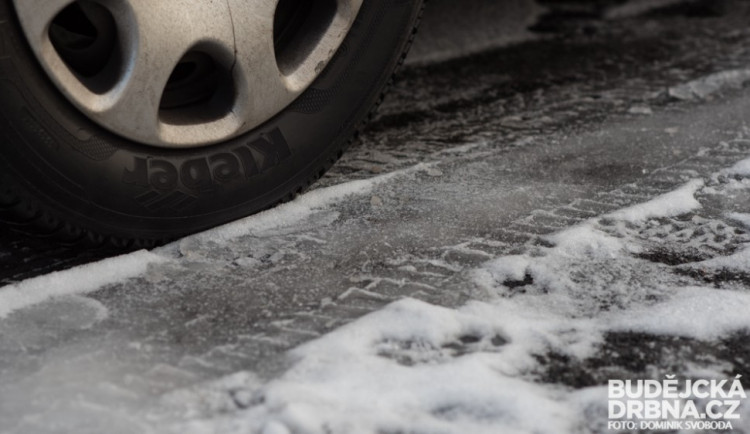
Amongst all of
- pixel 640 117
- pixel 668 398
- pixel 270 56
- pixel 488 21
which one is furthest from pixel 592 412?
pixel 488 21

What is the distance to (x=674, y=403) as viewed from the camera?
5.35 feet

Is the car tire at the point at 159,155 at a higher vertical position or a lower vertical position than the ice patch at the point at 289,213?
higher

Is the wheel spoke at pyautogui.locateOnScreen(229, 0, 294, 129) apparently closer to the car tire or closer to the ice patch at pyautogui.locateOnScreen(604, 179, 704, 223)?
the car tire

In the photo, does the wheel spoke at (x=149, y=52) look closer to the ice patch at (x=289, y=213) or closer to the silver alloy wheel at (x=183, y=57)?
the silver alloy wheel at (x=183, y=57)

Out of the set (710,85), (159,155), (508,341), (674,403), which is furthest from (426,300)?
(710,85)

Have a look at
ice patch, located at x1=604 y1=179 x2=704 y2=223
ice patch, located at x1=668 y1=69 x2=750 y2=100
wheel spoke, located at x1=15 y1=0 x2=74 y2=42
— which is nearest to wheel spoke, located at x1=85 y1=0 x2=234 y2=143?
wheel spoke, located at x1=15 y1=0 x2=74 y2=42

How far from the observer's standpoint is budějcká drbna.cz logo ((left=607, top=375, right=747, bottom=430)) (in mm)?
1585

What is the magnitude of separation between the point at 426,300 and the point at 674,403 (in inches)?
20.8

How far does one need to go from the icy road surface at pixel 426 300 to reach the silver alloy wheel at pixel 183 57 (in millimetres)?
281

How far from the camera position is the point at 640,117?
3330mm

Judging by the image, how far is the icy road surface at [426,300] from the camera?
161 cm

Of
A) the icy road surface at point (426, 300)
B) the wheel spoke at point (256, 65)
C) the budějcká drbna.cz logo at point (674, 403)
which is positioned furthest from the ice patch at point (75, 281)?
the budějcká drbna.cz logo at point (674, 403)

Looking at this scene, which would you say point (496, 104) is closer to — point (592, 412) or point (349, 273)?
point (349, 273)

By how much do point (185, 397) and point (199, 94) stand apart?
2.97ft
